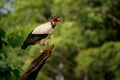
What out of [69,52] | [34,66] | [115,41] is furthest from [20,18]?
[34,66]

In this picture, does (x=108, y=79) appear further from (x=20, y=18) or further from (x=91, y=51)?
(x=20, y=18)

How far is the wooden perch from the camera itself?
4832 millimetres

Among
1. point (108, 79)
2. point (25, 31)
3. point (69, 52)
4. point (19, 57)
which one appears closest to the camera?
point (25, 31)

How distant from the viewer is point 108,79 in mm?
27000

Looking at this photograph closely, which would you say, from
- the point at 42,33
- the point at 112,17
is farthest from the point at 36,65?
A: the point at 112,17

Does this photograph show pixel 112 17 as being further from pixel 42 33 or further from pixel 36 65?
pixel 42 33

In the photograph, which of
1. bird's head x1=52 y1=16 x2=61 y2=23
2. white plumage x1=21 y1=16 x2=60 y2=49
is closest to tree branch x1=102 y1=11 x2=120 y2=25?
white plumage x1=21 y1=16 x2=60 y2=49

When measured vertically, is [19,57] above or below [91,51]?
above

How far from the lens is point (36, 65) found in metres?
4.95

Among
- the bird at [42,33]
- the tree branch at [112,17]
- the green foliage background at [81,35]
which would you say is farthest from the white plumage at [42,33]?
the tree branch at [112,17]

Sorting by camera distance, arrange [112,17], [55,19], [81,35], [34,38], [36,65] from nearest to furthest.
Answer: [55,19]
[34,38]
[36,65]
[81,35]
[112,17]

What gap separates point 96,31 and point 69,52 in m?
2.46

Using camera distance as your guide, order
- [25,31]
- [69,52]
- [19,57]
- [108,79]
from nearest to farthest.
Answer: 1. [25,31]
2. [19,57]
3. [108,79]
4. [69,52]

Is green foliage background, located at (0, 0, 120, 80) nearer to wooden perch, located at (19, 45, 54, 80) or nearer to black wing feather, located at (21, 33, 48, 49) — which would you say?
wooden perch, located at (19, 45, 54, 80)
